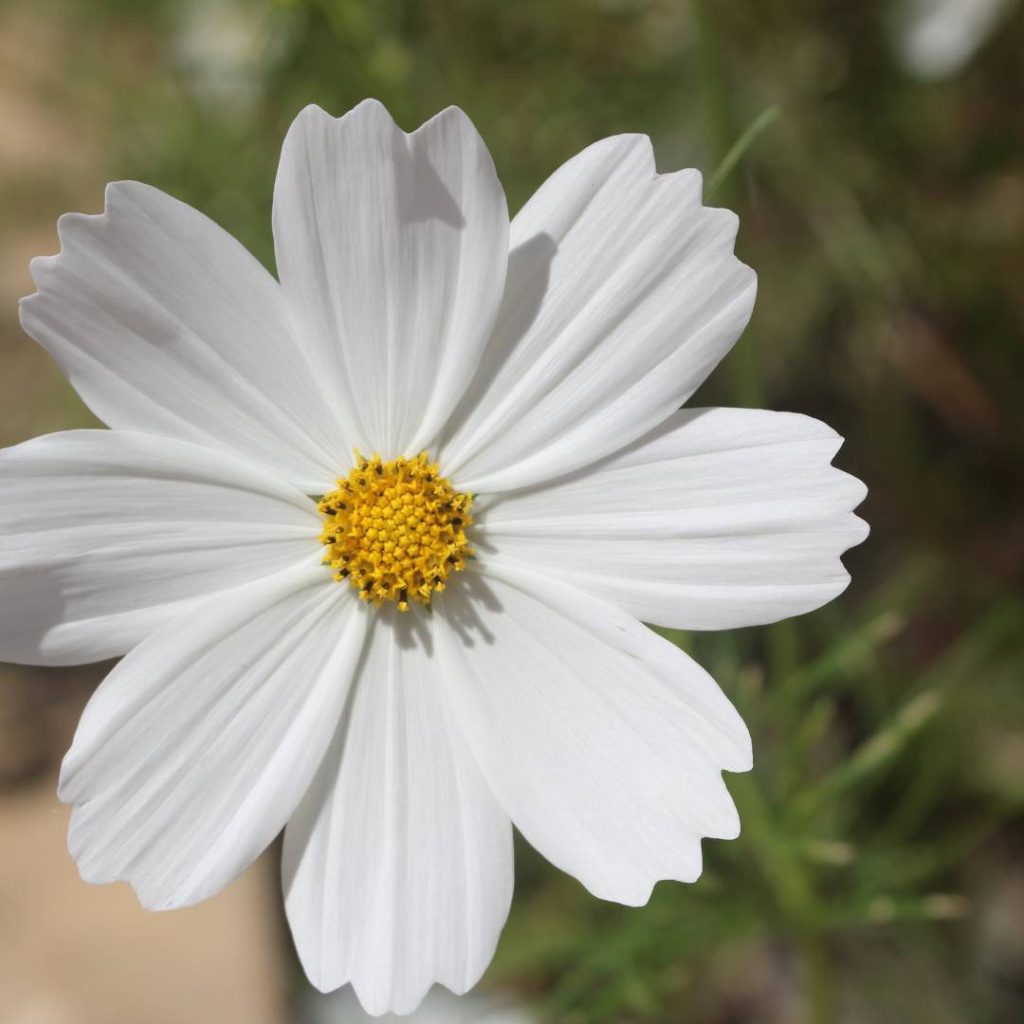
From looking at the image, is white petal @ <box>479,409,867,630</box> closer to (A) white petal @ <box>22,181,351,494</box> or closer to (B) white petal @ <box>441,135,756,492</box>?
(B) white petal @ <box>441,135,756,492</box>

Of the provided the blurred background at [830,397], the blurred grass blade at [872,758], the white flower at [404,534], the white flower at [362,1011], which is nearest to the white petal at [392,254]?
the white flower at [404,534]

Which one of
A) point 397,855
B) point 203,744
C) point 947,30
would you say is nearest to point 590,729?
point 397,855

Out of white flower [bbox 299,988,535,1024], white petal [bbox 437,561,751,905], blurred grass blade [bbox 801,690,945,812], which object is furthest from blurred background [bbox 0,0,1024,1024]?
white petal [bbox 437,561,751,905]

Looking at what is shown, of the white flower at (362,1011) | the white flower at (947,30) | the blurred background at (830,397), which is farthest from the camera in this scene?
the white flower at (362,1011)

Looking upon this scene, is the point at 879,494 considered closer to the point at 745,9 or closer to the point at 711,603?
the point at 745,9

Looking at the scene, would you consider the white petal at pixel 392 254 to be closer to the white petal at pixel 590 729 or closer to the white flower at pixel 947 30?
the white petal at pixel 590 729

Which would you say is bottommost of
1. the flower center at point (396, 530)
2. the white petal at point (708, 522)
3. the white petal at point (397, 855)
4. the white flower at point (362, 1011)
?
the white flower at point (362, 1011)
